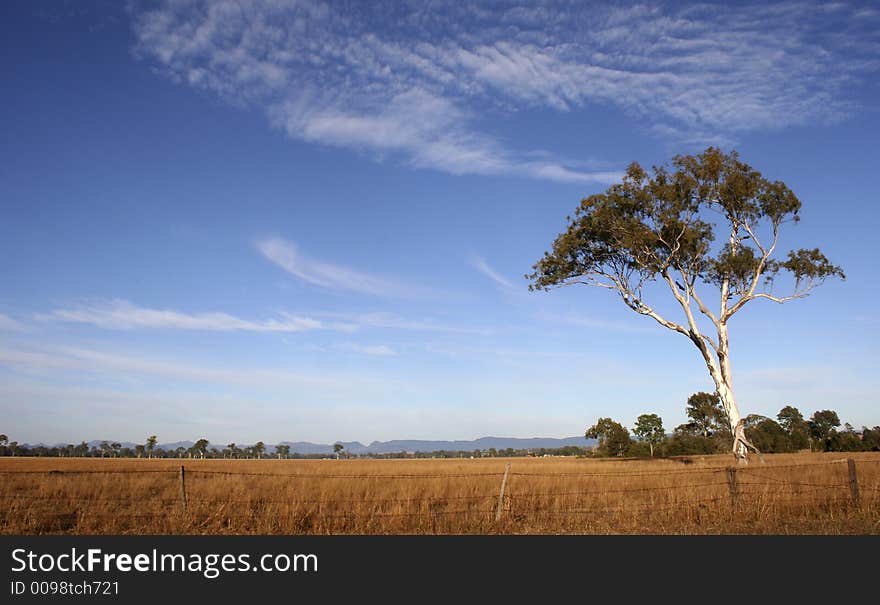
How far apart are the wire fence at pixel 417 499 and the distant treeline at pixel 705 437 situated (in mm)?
39769

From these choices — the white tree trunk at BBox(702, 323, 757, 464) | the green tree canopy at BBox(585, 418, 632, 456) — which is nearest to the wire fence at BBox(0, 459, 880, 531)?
the white tree trunk at BBox(702, 323, 757, 464)

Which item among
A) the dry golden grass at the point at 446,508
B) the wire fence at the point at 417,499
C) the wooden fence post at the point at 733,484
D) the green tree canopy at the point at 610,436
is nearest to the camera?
the dry golden grass at the point at 446,508

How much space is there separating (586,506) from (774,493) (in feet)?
15.5

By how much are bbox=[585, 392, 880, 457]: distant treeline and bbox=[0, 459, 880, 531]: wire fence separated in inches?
1566

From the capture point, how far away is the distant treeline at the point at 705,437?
58.5m

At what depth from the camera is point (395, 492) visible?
54.6ft

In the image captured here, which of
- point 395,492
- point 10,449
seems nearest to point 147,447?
point 10,449

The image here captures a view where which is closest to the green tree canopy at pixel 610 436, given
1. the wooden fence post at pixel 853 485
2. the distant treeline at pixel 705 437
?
the distant treeline at pixel 705 437

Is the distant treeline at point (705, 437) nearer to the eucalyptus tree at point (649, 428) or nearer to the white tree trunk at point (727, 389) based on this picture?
the eucalyptus tree at point (649, 428)

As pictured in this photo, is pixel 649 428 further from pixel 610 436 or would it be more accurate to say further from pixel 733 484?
pixel 733 484

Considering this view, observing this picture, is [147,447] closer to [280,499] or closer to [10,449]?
[10,449]

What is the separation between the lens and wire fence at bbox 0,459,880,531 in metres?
12.1

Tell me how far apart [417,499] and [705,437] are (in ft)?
188
